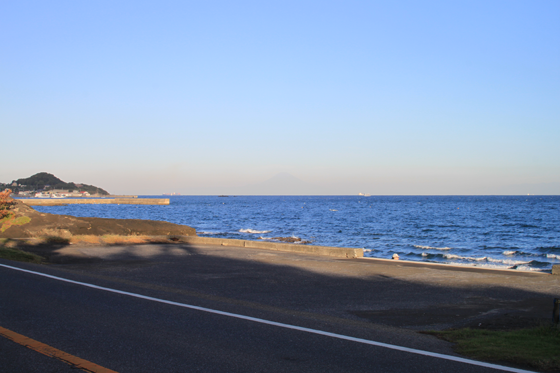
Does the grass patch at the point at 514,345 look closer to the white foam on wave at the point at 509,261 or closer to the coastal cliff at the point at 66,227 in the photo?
the coastal cliff at the point at 66,227

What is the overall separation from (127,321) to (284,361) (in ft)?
9.70

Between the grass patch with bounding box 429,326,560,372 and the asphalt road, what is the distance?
1.02ft

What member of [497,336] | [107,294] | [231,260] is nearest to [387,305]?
[497,336]

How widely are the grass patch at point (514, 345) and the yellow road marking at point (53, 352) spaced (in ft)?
14.1

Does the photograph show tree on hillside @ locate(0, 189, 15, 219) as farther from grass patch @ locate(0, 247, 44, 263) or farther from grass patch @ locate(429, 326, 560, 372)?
grass patch @ locate(429, 326, 560, 372)

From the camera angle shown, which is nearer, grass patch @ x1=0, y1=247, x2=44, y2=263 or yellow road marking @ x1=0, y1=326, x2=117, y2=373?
yellow road marking @ x1=0, y1=326, x2=117, y2=373

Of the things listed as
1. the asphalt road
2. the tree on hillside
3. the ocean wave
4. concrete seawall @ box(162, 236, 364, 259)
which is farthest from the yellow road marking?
the ocean wave

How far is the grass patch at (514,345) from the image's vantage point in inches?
207

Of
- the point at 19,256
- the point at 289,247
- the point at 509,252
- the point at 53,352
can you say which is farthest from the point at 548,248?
the point at 53,352

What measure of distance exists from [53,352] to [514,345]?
5.63 m

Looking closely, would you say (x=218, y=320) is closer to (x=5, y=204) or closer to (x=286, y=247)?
(x=286, y=247)

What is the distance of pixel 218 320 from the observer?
23.5 ft

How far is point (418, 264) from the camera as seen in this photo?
585 inches

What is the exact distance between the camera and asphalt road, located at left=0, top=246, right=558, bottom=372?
5129mm
